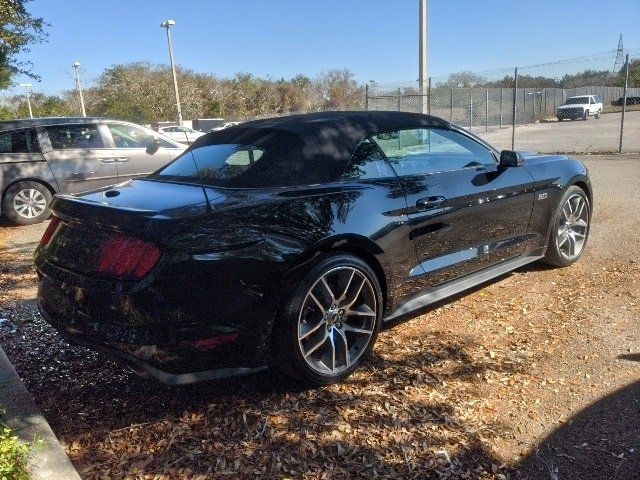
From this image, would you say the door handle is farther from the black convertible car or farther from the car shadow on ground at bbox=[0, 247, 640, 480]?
the car shadow on ground at bbox=[0, 247, 640, 480]

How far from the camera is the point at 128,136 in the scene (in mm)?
9172

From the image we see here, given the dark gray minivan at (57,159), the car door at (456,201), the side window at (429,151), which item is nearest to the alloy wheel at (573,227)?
the car door at (456,201)

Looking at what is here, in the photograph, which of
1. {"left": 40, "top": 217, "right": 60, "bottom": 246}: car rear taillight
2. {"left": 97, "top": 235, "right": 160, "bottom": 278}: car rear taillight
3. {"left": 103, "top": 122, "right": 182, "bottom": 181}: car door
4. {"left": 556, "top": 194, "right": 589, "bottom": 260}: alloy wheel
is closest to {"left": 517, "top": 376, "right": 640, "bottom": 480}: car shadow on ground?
{"left": 97, "top": 235, "right": 160, "bottom": 278}: car rear taillight

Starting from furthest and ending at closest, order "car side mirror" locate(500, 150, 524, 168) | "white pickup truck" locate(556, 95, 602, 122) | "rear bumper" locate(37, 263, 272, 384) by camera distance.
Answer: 1. "white pickup truck" locate(556, 95, 602, 122)
2. "car side mirror" locate(500, 150, 524, 168)
3. "rear bumper" locate(37, 263, 272, 384)

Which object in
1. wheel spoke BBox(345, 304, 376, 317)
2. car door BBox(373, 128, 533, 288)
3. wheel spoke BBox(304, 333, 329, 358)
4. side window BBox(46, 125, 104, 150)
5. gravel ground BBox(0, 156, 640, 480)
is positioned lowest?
gravel ground BBox(0, 156, 640, 480)

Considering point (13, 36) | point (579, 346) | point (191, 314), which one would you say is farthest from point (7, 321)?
point (13, 36)

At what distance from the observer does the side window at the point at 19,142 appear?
27.2 feet

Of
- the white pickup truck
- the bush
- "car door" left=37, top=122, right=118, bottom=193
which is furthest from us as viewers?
the white pickup truck

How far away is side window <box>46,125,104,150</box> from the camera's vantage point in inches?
339

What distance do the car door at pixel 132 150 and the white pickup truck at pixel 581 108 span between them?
25016mm

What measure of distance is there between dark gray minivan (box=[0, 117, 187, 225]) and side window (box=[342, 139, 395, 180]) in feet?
17.3

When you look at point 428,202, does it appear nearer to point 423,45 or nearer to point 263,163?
point 263,163

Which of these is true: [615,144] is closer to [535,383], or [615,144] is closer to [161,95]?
[535,383]

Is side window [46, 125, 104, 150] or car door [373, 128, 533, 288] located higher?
side window [46, 125, 104, 150]
